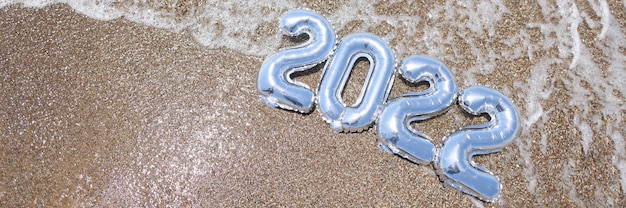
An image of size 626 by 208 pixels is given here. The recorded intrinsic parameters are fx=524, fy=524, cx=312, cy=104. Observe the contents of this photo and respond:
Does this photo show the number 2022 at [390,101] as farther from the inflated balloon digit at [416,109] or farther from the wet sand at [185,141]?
the wet sand at [185,141]

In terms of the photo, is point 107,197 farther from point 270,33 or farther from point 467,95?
point 467,95

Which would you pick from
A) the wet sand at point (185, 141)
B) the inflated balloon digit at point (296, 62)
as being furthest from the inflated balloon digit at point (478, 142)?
the inflated balloon digit at point (296, 62)

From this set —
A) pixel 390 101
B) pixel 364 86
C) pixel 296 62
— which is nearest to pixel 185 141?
pixel 296 62

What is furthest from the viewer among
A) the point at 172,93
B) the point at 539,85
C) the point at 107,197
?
the point at 539,85

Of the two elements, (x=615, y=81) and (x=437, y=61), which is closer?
(x=437, y=61)

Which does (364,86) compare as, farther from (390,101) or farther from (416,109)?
(416,109)

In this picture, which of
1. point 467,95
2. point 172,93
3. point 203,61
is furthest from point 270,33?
point 467,95

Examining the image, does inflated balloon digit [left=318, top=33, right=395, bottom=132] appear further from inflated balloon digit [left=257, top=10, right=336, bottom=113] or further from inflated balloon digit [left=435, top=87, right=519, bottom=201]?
inflated balloon digit [left=435, top=87, right=519, bottom=201]
